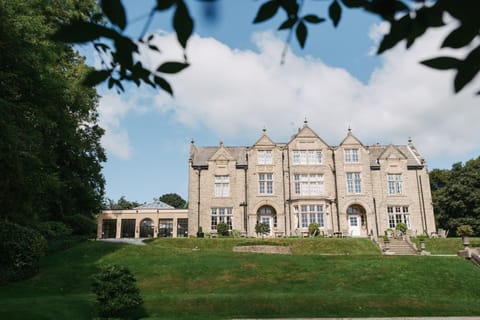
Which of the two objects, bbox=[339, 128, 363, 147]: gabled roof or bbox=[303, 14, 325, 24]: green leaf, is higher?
bbox=[339, 128, 363, 147]: gabled roof

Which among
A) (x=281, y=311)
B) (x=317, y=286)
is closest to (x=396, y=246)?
(x=317, y=286)

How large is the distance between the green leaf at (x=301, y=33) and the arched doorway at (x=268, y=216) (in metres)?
39.8

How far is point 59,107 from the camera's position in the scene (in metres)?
21.3

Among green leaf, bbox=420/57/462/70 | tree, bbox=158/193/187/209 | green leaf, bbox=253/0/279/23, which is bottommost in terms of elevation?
green leaf, bbox=420/57/462/70

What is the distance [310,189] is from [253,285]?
2219cm

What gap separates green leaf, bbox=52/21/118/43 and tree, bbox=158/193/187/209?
104 metres

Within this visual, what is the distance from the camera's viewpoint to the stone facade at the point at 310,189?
40875 millimetres

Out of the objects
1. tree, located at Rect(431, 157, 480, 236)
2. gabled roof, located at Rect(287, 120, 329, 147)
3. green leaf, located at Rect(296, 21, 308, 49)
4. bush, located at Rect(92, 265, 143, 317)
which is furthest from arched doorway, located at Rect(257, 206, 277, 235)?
green leaf, located at Rect(296, 21, 308, 49)

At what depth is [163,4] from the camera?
1807mm

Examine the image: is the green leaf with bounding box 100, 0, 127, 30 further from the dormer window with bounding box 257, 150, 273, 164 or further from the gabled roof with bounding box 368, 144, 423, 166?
the gabled roof with bounding box 368, 144, 423, 166

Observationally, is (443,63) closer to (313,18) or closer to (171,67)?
(313,18)

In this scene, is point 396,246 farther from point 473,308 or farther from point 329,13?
point 329,13

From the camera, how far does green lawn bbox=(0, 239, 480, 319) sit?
15828 millimetres

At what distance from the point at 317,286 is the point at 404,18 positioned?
1943 centimetres
